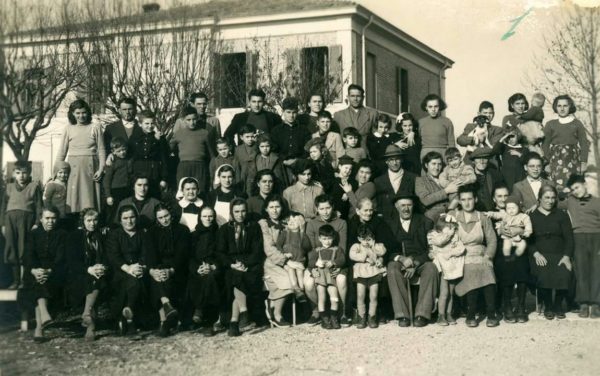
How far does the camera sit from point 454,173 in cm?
734

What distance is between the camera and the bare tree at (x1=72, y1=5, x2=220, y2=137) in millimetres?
14859

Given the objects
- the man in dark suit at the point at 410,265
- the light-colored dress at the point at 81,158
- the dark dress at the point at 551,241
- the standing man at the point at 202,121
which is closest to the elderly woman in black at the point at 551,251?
the dark dress at the point at 551,241

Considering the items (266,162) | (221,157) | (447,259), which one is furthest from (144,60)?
(447,259)

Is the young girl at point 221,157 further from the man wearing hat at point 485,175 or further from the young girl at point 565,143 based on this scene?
the young girl at point 565,143

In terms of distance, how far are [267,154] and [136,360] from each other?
311 cm

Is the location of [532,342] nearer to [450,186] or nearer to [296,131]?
[450,186]

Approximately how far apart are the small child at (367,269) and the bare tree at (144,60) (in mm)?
9643

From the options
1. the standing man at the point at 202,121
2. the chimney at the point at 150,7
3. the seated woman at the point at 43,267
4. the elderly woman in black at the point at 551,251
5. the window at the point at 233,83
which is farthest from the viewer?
the window at the point at 233,83

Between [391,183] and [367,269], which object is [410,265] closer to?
[367,269]

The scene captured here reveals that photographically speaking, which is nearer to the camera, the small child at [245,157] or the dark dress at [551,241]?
the dark dress at [551,241]

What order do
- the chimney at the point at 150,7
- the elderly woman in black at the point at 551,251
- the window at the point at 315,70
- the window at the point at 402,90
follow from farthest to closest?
the window at the point at 402,90, the window at the point at 315,70, the chimney at the point at 150,7, the elderly woman in black at the point at 551,251

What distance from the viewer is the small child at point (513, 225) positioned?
675 centimetres

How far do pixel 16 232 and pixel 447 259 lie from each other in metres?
5.29

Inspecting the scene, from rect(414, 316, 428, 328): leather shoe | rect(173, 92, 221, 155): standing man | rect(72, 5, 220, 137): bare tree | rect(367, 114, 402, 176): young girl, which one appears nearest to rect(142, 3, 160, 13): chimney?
rect(72, 5, 220, 137): bare tree
